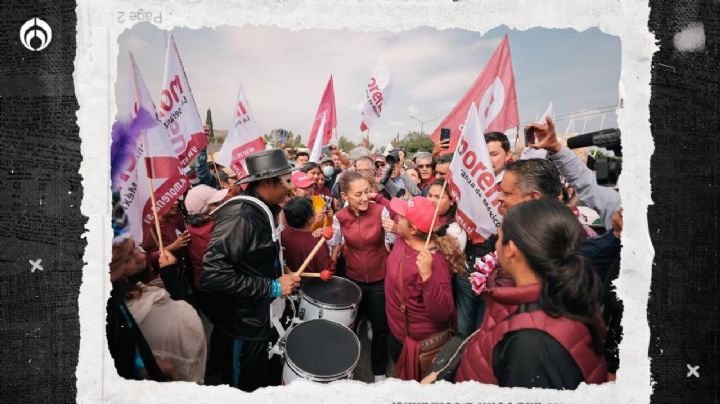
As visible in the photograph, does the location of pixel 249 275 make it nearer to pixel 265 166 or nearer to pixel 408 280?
pixel 265 166

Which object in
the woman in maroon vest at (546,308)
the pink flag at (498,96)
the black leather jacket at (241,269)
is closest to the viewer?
the woman in maroon vest at (546,308)

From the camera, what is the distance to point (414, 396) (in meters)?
1.56

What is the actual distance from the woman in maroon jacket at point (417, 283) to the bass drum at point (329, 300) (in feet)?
1.60

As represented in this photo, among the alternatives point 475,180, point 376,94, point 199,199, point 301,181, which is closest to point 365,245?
point 475,180

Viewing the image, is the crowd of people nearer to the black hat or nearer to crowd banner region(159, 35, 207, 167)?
the black hat

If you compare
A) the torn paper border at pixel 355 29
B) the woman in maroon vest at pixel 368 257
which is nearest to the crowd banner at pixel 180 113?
the torn paper border at pixel 355 29

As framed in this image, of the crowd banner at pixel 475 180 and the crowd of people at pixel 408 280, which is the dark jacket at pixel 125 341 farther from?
the crowd banner at pixel 475 180

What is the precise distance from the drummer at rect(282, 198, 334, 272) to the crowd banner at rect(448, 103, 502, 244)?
1.56 metres

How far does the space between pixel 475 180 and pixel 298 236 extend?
1802 millimetres

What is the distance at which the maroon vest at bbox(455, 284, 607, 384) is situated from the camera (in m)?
1.10

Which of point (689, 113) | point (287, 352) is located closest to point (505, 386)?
point (287, 352)

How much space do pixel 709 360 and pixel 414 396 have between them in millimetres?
1433

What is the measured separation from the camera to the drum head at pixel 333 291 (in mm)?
2834

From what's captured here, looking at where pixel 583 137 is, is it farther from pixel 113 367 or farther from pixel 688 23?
pixel 113 367
